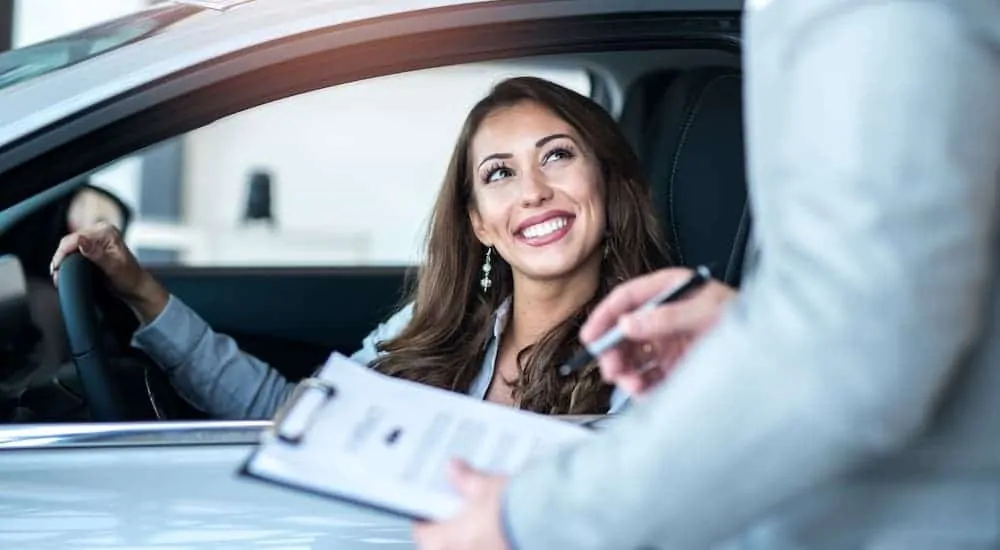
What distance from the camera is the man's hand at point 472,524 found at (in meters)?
1.15

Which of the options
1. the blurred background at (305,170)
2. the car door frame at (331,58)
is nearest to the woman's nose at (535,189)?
the car door frame at (331,58)

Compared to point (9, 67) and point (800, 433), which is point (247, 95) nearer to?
point (9, 67)

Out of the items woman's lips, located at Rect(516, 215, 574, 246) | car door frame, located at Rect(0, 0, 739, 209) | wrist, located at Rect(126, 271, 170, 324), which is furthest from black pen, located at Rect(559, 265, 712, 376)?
wrist, located at Rect(126, 271, 170, 324)

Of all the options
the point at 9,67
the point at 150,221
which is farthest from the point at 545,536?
the point at 150,221

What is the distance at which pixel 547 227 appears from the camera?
2.38 m

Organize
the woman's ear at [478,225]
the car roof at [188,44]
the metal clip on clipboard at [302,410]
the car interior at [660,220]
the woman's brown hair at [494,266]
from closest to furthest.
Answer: the metal clip on clipboard at [302,410]
the car roof at [188,44]
the car interior at [660,220]
the woman's brown hair at [494,266]
the woman's ear at [478,225]

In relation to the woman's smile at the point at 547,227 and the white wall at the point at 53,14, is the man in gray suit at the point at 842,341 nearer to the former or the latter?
the woman's smile at the point at 547,227

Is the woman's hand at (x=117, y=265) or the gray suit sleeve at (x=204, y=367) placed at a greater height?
the woman's hand at (x=117, y=265)

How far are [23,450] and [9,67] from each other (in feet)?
1.95

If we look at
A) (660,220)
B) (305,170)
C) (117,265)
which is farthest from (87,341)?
(305,170)

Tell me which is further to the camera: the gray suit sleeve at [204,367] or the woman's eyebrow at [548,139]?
the gray suit sleeve at [204,367]

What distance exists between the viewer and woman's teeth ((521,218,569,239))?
2381 millimetres

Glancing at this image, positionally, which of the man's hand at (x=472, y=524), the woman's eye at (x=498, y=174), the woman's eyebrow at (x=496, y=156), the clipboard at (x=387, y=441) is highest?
the woman's eyebrow at (x=496, y=156)

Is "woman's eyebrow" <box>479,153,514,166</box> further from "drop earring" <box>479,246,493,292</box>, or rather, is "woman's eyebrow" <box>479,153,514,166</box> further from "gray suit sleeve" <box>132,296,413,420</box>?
"gray suit sleeve" <box>132,296,413,420</box>
